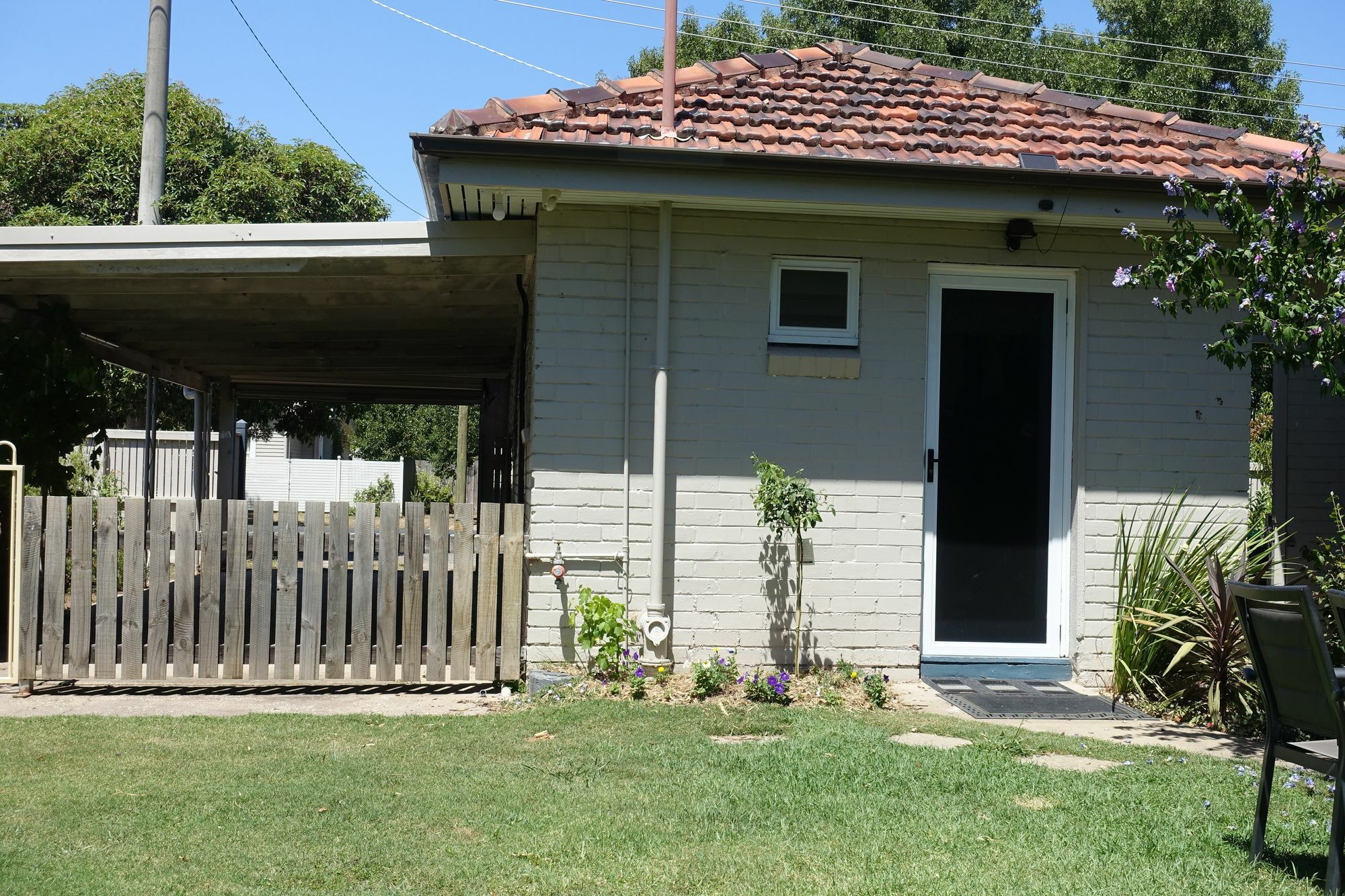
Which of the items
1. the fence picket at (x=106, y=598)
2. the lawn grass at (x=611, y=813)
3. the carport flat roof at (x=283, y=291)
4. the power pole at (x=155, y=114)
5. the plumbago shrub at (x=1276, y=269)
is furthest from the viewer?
the power pole at (x=155, y=114)

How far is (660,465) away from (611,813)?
2.91 meters

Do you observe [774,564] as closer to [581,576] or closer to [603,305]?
[581,576]

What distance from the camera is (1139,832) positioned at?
4.50 m

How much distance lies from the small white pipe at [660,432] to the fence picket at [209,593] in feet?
8.50

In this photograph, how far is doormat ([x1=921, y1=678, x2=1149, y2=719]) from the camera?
6824 mm

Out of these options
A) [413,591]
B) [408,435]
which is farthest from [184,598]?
[408,435]

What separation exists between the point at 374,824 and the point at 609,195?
13.0ft

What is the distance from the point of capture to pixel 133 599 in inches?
287

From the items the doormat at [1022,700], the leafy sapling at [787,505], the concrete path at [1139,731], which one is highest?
the leafy sapling at [787,505]

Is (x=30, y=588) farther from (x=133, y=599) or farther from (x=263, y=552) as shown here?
(x=263, y=552)

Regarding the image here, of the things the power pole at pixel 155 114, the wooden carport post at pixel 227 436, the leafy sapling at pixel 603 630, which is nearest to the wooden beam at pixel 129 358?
the wooden carport post at pixel 227 436

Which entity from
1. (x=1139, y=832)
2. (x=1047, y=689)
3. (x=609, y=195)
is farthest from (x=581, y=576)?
(x=1139, y=832)

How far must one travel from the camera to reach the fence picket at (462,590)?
7301mm

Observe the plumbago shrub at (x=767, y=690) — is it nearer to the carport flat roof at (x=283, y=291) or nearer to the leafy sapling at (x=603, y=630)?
the leafy sapling at (x=603, y=630)
